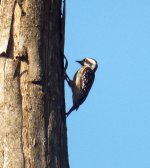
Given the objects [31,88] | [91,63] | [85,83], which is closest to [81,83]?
[85,83]

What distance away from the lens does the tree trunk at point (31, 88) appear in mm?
6219

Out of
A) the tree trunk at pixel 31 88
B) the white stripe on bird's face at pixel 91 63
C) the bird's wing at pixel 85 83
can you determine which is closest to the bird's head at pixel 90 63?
the white stripe on bird's face at pixel 91 63

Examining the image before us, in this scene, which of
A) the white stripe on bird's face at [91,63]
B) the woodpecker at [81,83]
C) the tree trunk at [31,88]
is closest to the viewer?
the tree trunk at [31,88]

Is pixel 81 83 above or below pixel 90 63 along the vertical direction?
below

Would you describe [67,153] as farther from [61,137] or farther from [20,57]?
[20,57]

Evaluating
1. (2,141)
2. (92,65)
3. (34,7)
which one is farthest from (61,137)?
(92,65)

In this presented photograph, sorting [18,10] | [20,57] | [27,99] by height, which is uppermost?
[18,10]

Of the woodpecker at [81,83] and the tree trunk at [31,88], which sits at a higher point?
the woodpecker at [81,83]

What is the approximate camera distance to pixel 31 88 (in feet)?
21.1

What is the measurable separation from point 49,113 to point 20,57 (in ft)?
1.99

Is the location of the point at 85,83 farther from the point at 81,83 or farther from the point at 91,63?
the point at 91,63

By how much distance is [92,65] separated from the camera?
35.8ft

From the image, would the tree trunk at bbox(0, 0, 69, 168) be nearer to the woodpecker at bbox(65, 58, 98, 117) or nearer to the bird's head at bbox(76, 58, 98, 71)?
the woodpecker at bbox(65, 58, 98, 117)

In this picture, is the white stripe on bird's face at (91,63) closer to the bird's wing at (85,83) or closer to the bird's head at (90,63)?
the bird's head at (90,63)
